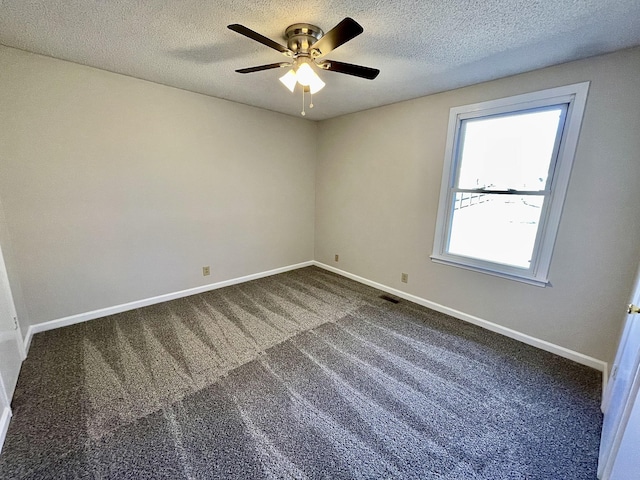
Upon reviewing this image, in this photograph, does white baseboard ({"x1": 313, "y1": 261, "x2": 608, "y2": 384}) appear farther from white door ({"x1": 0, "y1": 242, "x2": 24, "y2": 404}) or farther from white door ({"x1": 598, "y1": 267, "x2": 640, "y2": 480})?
white door ({"x1": 0, "y1": 242, "x2": 24, "y2": 404})

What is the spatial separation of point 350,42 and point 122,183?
2461mm

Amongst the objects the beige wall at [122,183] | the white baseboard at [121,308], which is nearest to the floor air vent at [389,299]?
the white baseboard at [121,308]

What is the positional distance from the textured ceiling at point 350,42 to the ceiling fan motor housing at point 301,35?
0.05 metres

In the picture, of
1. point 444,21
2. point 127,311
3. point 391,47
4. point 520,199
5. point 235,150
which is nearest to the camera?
point 444,21

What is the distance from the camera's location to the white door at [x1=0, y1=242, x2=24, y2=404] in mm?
1550

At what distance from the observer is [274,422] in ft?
4.97

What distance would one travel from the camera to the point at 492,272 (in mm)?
2465

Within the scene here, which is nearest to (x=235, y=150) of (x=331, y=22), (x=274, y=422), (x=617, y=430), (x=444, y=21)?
(x=331, y=22)

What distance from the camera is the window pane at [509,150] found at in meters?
2.13

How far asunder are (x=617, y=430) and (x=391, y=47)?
2472 mm

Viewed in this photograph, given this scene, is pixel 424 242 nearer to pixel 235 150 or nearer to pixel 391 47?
pixel 391 47

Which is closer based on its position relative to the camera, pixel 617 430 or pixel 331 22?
pixel 617 430

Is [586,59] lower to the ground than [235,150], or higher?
higher

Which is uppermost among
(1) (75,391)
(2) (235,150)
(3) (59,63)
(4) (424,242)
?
(3) (59,63)
